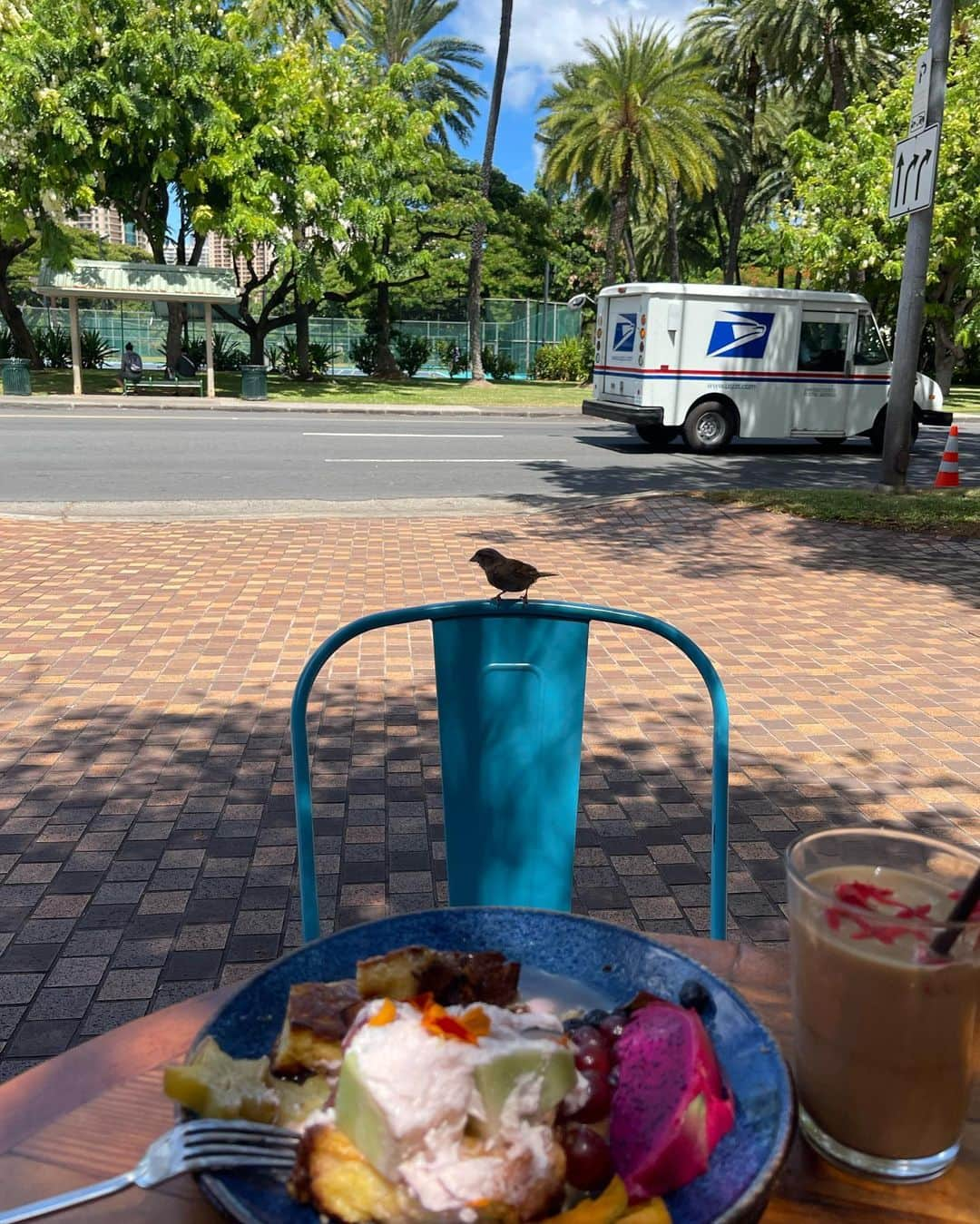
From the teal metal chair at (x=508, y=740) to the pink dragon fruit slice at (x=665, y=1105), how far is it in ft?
3.80

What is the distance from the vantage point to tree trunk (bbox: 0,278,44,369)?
2796 cm

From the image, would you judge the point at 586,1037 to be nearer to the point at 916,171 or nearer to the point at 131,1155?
the point at 131,1155

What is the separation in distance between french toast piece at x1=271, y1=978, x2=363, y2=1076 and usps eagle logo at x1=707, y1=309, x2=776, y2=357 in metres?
15.9

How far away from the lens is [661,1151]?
0.87 meters

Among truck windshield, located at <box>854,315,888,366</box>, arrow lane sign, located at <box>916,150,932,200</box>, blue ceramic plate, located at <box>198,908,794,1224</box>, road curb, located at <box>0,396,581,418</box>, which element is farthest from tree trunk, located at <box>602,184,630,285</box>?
blue ceramic plate, located at <box>198,908,794,1224</box>

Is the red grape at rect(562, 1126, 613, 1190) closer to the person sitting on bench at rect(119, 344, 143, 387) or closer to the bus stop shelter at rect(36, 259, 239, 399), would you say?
the bus stop shelter at rect(36, 259, 239, 399)

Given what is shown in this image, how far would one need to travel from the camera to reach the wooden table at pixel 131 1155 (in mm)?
943

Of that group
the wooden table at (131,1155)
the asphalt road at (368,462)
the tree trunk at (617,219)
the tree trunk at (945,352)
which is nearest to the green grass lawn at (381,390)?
the tree trunk at (617,219)

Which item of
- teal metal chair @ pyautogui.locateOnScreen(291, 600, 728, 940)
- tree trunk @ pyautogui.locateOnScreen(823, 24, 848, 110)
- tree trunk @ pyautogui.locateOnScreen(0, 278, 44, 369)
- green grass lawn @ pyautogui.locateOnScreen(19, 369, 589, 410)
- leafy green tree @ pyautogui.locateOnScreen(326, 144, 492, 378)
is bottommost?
green grass lawn @ pyautogui.locateOnScreen(19, 369, 589, 410)

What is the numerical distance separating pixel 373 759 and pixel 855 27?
102 ft

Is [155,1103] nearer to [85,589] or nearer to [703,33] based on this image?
[85,589]

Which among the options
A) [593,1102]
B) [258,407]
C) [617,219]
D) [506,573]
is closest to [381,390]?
[258,407]

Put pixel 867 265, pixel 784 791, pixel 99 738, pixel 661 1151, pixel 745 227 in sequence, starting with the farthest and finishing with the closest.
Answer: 1. pixel 745 227
2. pixel 867 265
3. pixel 99 738
4. pixel 784 791
5. pixel 661 1151

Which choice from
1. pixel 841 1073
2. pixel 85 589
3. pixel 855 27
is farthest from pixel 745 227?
pixel 841 1073
